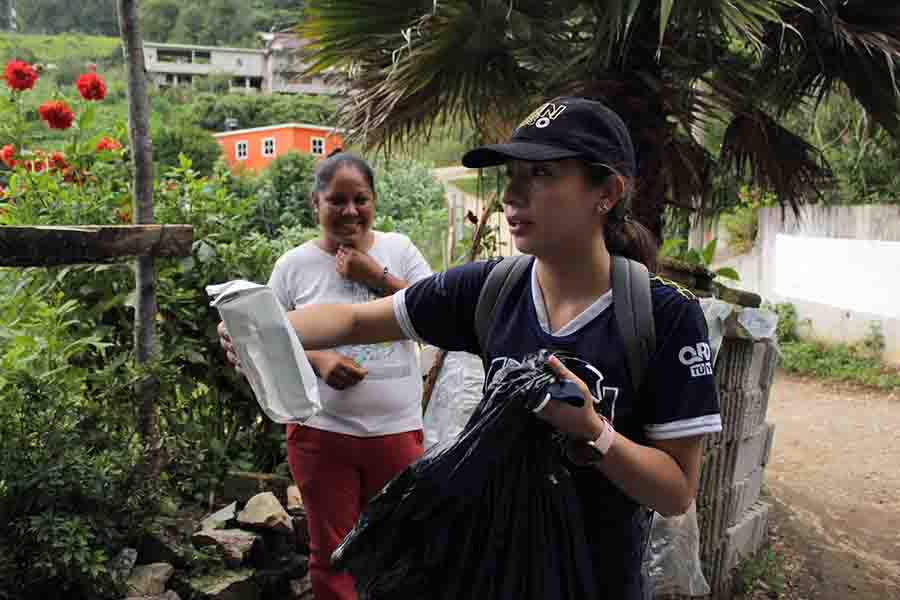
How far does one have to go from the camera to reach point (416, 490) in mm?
1571

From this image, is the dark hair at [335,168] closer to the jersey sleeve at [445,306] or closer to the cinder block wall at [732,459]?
Result: the jersey sleeve at [445,306]

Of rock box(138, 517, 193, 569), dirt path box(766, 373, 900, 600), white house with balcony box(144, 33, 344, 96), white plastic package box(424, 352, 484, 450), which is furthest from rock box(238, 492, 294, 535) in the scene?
white house with balcony box(144, 33, 344, 96)

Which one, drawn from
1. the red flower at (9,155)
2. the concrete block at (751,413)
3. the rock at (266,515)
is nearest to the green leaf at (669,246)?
the concrete block at (751,413)

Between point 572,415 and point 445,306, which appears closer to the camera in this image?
point 572,415

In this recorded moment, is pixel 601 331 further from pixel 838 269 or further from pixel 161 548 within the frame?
pixel 838 269

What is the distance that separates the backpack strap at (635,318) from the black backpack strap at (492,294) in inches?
8.5

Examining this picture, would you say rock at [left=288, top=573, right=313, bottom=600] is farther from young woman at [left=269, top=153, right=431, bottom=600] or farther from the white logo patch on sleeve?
the white logo patch on sleeve

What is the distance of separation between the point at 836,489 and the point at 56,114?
6.01 meters

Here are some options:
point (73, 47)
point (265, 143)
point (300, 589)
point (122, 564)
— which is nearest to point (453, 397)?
point (300, 589)

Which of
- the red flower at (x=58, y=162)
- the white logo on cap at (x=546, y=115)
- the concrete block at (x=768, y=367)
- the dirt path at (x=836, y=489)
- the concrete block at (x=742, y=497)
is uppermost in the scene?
the white logo on cap at (x=546, y=115)

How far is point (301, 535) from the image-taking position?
3.57m

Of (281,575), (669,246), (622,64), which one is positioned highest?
(622,64)

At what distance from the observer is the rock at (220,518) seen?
3.29 metres

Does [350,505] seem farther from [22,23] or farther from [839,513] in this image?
[22,23]
